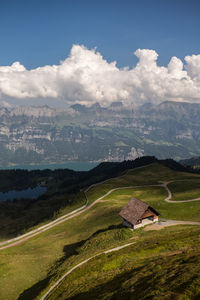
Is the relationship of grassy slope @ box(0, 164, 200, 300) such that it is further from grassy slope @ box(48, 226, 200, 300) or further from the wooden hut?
grassy slope @ box(48, 226, 200, 300)

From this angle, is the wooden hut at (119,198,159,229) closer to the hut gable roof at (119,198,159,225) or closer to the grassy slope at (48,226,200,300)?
the hut gable roof at (119,198,159,225)

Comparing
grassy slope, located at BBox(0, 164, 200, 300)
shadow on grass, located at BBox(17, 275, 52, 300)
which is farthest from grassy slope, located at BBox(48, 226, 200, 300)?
grassy slope, located at BBox(0, 164, 200, 300)

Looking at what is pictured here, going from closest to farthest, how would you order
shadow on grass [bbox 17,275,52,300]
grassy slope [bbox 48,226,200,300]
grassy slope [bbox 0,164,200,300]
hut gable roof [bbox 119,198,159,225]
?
grassy slope [bbox 48,226,200,300] < shadow on grass [bbox 17,275,52,300] < grassy slope [bbox 0,164,200,300] < hut gable roof [bbox 119,198,159,225]

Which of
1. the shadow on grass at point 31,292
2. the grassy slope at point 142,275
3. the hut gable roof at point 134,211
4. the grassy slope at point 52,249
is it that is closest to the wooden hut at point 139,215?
the hut gable roof at point 134,211

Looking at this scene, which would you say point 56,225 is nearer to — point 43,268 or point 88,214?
point 88,214

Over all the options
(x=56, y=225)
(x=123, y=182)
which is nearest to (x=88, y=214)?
(x=56, y=225)

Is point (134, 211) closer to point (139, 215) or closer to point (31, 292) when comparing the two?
point (139, 215)

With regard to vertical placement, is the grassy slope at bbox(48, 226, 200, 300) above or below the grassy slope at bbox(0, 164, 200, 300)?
above

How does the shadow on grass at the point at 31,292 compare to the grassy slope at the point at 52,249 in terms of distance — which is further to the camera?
the grassy slope at the point at 52,249

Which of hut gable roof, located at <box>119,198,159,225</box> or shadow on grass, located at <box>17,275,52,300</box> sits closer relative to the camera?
shadow on grass, located at <box>17,275,52,300</box>

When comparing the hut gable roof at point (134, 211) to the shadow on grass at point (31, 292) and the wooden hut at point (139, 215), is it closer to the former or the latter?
the wooden hut at point (139, 215)

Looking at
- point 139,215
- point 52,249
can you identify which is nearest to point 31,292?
point 52,249

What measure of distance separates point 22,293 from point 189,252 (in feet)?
132

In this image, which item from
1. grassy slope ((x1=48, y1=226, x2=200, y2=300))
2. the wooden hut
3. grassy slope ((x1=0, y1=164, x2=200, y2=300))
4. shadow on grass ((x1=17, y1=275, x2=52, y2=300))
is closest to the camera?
grassy slope ((x1=48, y1=226, x2=200, y2=300))
